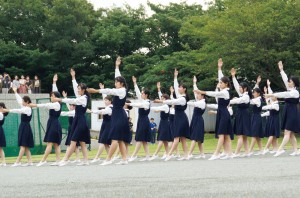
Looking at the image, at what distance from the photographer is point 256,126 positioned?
23078mm

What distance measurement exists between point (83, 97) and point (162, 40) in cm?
3831

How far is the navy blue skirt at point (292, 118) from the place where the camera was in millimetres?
20359

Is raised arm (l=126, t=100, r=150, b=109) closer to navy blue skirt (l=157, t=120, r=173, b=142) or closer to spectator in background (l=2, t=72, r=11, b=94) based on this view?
navy blue skirt (l=157, t=120, r=173, b=142)

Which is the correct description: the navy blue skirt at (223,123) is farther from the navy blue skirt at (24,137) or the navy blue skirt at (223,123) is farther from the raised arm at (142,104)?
the navy blue skirt at (24,137)

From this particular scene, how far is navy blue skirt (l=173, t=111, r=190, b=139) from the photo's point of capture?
21.5 metres

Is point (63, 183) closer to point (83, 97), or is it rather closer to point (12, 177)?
point (12, 177)

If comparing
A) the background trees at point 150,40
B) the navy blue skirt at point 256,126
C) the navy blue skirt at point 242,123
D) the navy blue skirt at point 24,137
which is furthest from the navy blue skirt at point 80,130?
the background trees at point 150,40

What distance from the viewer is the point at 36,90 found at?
43.0 m

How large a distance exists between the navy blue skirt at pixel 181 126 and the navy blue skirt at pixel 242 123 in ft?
5.22

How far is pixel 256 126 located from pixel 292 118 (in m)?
2.77

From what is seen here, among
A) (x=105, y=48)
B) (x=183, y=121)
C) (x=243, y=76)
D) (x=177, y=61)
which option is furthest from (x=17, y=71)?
(x=183, y=121)

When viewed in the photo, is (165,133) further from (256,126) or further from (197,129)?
(256,126)

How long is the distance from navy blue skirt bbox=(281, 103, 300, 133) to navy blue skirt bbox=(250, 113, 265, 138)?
2369 mm

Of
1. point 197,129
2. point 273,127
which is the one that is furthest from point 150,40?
point 197,129
